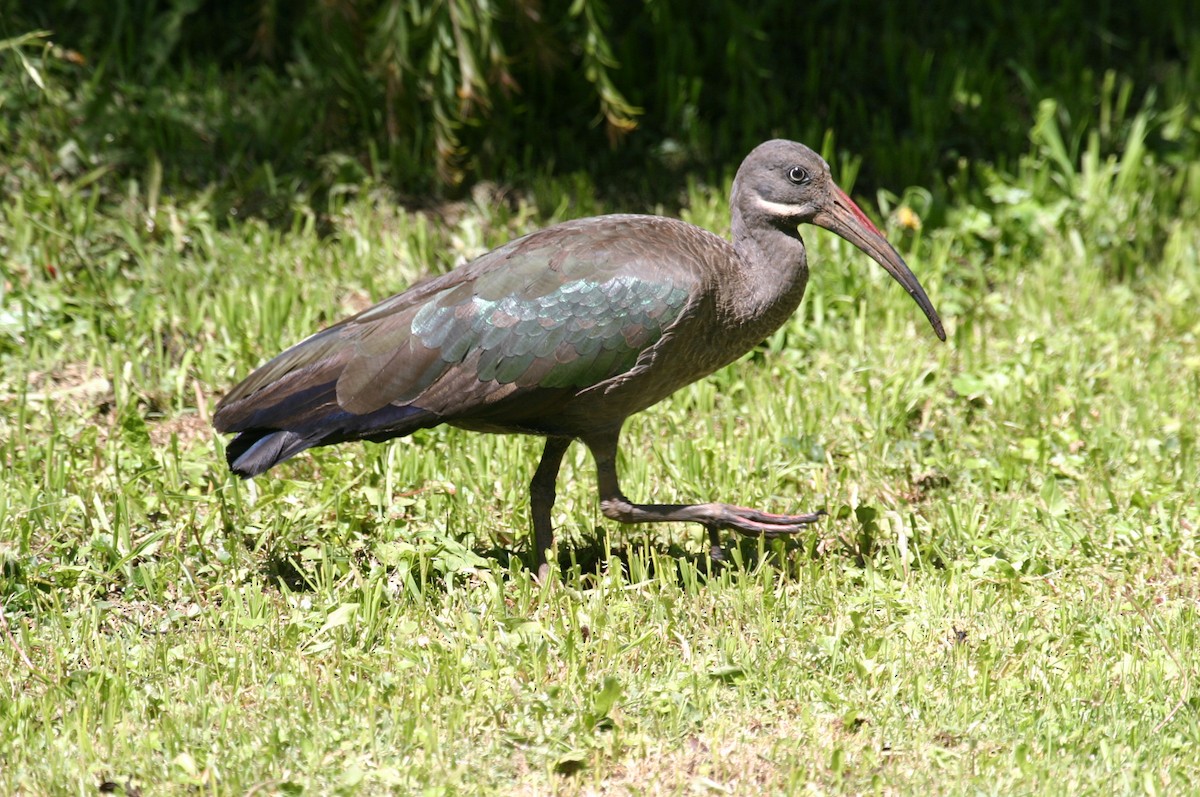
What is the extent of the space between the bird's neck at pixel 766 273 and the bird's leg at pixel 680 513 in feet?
2.02

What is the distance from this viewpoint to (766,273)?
16.1 feet

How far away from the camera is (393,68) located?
670 centimetres

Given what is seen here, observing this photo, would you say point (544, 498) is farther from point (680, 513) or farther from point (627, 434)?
point (627, 434)

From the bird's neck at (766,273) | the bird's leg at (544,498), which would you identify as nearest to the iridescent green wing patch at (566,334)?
the bird's neck at (766,273)

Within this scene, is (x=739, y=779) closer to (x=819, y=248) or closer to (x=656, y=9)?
(x=819, y=248)

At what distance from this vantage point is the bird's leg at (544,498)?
5.00m

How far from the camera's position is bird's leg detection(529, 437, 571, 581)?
500 cm

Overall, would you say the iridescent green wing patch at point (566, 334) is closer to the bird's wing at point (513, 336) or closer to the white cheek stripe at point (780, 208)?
the bird's wing at point (513, 336)

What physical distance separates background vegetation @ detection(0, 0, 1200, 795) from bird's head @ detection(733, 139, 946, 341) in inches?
37.0

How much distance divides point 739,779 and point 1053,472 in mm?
2330

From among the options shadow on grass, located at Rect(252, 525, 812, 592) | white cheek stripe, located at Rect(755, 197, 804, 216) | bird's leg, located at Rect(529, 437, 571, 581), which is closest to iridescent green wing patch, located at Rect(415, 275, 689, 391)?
bird's leg, located at Rect(529, 437, 571, 581)

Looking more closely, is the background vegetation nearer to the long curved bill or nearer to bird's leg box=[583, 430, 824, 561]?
bird's leg box=[583, 430, 824, 561]

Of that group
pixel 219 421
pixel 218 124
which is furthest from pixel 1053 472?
pixel 218 124

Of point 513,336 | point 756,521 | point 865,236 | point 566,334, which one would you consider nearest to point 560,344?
point 566,334
